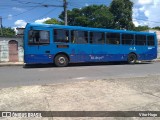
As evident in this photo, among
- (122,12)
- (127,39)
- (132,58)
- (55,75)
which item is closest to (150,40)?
(132,58)

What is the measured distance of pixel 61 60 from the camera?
18422mm

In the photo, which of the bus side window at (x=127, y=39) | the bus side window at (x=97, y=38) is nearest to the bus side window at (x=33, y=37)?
the bus side window at (x=97, y=38)

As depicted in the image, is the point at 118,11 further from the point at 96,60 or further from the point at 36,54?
the point at 36,54

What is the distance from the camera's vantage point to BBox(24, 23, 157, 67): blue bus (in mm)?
Answer: 17547

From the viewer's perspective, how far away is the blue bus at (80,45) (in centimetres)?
1755

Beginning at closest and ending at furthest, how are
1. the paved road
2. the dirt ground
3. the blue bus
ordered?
1. the dirt ground
2. the paved road
3. the blue bus

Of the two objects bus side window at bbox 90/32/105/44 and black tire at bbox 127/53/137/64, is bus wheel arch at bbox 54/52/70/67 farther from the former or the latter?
black tire at bbox 127/53/137/64

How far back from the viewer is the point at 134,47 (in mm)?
22297

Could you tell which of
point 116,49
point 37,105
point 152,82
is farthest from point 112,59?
point 37,105

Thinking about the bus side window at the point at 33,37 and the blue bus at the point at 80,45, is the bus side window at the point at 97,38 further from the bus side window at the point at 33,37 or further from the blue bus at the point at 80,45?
the bus side window at the point at 33,37

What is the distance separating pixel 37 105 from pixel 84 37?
13.1 m

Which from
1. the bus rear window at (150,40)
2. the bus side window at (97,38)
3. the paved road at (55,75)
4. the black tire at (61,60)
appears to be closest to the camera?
the paved road at (55,75)

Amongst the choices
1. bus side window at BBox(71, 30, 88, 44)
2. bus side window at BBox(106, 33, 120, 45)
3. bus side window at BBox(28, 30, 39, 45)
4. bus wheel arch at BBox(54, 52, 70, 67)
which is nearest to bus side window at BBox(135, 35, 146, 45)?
bus side window at BBox(106, 33, 120, 45)

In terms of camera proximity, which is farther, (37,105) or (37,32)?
(37,32)
